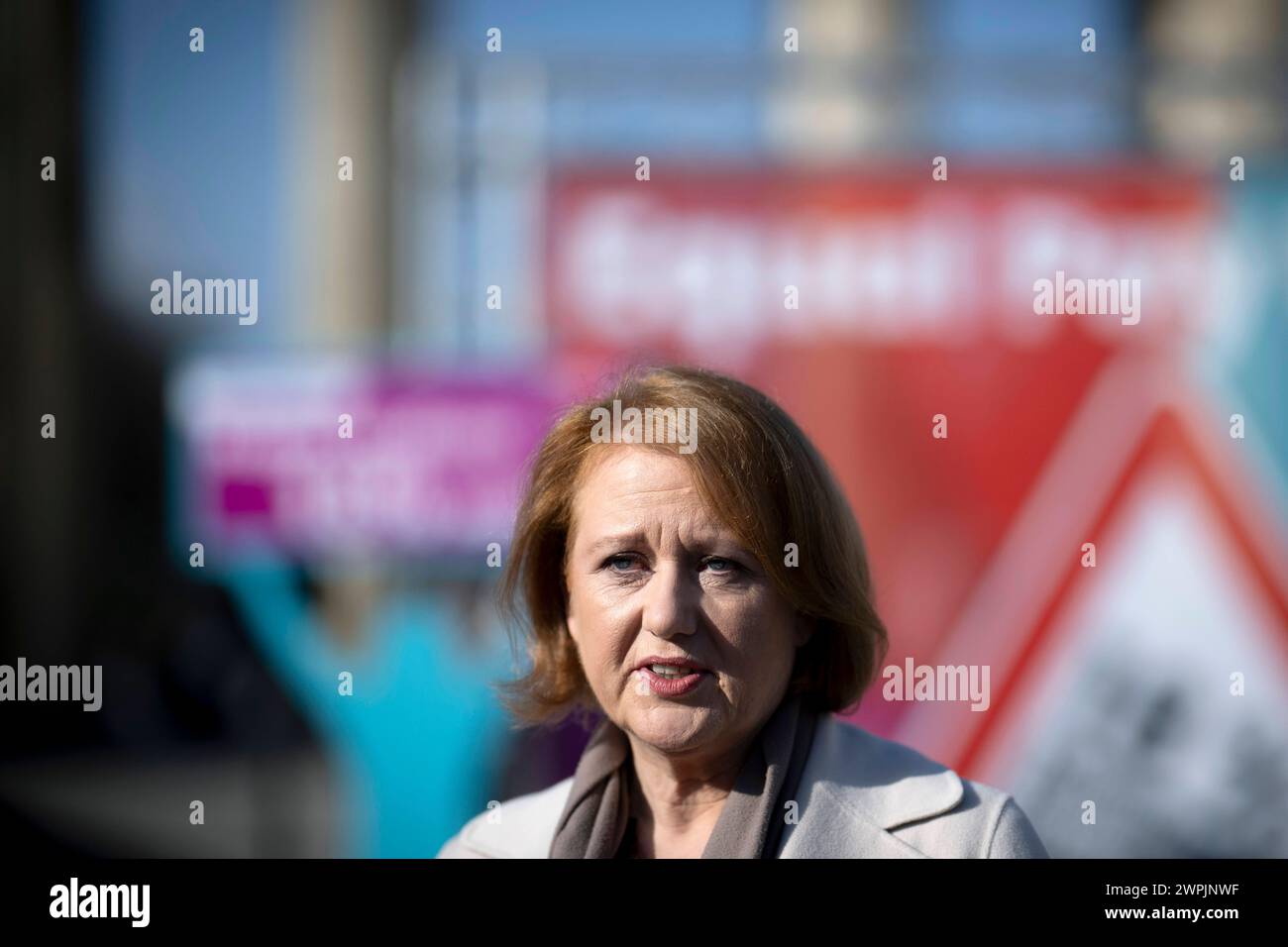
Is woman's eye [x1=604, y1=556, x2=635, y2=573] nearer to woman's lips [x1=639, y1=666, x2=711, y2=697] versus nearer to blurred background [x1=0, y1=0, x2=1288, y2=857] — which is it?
woman's lips [x1=639, y1=666, x2=711, y2=697]

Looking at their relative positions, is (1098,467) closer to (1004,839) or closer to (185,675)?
(1004,839)

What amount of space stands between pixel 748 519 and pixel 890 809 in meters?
0.41

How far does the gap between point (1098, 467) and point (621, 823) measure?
2.79m

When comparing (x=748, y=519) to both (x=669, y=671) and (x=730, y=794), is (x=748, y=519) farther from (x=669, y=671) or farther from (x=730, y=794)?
(x=730, y=794)

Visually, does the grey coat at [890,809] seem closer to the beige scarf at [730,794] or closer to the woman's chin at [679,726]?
the beige scarf at [730,794]

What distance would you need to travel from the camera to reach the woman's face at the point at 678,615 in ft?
4.99

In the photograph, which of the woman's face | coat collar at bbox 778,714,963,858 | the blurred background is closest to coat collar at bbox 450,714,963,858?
coat collar at bbox 778,714,963,858

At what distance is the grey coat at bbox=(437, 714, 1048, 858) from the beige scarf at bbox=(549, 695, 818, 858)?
0.02 meters

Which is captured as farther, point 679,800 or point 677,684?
point 679,800

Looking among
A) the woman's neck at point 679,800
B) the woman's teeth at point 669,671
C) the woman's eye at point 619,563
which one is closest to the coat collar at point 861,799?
the woman's neck at point 679,800

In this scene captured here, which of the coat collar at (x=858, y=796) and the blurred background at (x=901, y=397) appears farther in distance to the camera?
the blurred background at (x=901, y=397)

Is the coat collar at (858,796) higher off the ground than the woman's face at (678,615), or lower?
lower

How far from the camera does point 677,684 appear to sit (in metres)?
1.52

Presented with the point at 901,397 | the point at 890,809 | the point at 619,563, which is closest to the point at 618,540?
the point at 619,563
